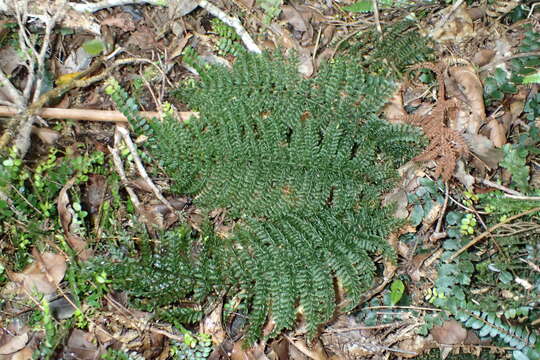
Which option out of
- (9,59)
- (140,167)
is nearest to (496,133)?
(140,167)

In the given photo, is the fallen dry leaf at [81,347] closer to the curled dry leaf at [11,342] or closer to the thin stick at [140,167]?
the curled dry leaf at [11,342]

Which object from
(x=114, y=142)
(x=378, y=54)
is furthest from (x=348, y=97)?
(x=114, y=142)

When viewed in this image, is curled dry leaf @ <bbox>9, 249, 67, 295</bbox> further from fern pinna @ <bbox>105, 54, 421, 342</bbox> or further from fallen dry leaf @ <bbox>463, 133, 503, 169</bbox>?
fallen dry leaf @ <bbox>463, 133, 503, 169</bbox>

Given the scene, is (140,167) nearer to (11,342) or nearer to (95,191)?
(95,191)

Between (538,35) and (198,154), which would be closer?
(198,154)

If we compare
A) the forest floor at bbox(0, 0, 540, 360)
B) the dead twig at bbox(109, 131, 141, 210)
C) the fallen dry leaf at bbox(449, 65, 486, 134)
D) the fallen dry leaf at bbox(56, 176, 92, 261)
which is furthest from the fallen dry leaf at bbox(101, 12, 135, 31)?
Answer: the fallen dry leaf at bbox(449, 65, 486, 134)

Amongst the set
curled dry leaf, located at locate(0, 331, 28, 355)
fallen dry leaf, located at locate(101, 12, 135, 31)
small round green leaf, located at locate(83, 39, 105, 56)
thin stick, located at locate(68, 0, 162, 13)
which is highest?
thin stick, located at locate(68, 0, 162, 13)

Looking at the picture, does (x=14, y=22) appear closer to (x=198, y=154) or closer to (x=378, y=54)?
(x=198, y=154)

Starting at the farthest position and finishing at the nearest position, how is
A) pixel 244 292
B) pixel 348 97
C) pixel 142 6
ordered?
1. pixel 142 6
2. pixel 348 97
3. pixel 244 292
